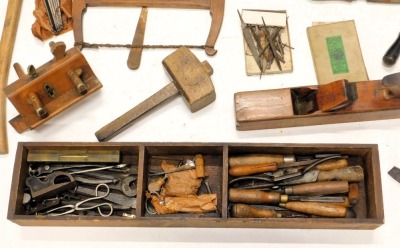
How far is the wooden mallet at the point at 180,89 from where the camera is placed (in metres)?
2.43

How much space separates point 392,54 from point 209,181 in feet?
3.62

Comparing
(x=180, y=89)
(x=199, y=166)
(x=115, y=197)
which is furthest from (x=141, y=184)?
(x=180, y=89)

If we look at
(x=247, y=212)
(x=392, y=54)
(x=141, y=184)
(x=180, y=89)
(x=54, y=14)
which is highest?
(x=54, y=14)

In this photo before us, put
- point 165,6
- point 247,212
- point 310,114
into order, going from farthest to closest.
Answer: point 165,6 < point 310,114 < point 247,212

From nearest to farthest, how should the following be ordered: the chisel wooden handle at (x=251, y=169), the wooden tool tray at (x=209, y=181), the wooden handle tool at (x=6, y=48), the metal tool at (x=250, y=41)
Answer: the wooden tool tray at (x=209, y=181) → the chisel wooden handle at (x=251, y=169) → the wooden handle tool at (x=6, y=48) → the metal tool at (x=250, y=41)

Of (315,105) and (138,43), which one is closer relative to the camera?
(315,105)

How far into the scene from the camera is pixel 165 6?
2717 millimetres

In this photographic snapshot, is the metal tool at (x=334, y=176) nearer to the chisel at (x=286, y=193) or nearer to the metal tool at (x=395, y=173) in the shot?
the chisel at (x=286, y=193)

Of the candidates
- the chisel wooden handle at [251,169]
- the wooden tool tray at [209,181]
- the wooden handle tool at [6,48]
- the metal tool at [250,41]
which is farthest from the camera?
the metal tool at [250,41]

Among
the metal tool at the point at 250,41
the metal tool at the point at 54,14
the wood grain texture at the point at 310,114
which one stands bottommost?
the wood grain texture at the point at 310,114

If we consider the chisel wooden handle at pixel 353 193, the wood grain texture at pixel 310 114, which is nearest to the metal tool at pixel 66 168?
the wood grain texture at pixel 310 114

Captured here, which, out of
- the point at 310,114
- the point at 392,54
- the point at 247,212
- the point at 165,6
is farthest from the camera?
the point at 165,6

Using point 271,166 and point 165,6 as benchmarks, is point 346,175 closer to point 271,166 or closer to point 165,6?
point 271,166

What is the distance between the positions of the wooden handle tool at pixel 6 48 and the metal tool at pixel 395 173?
6.04 ft
